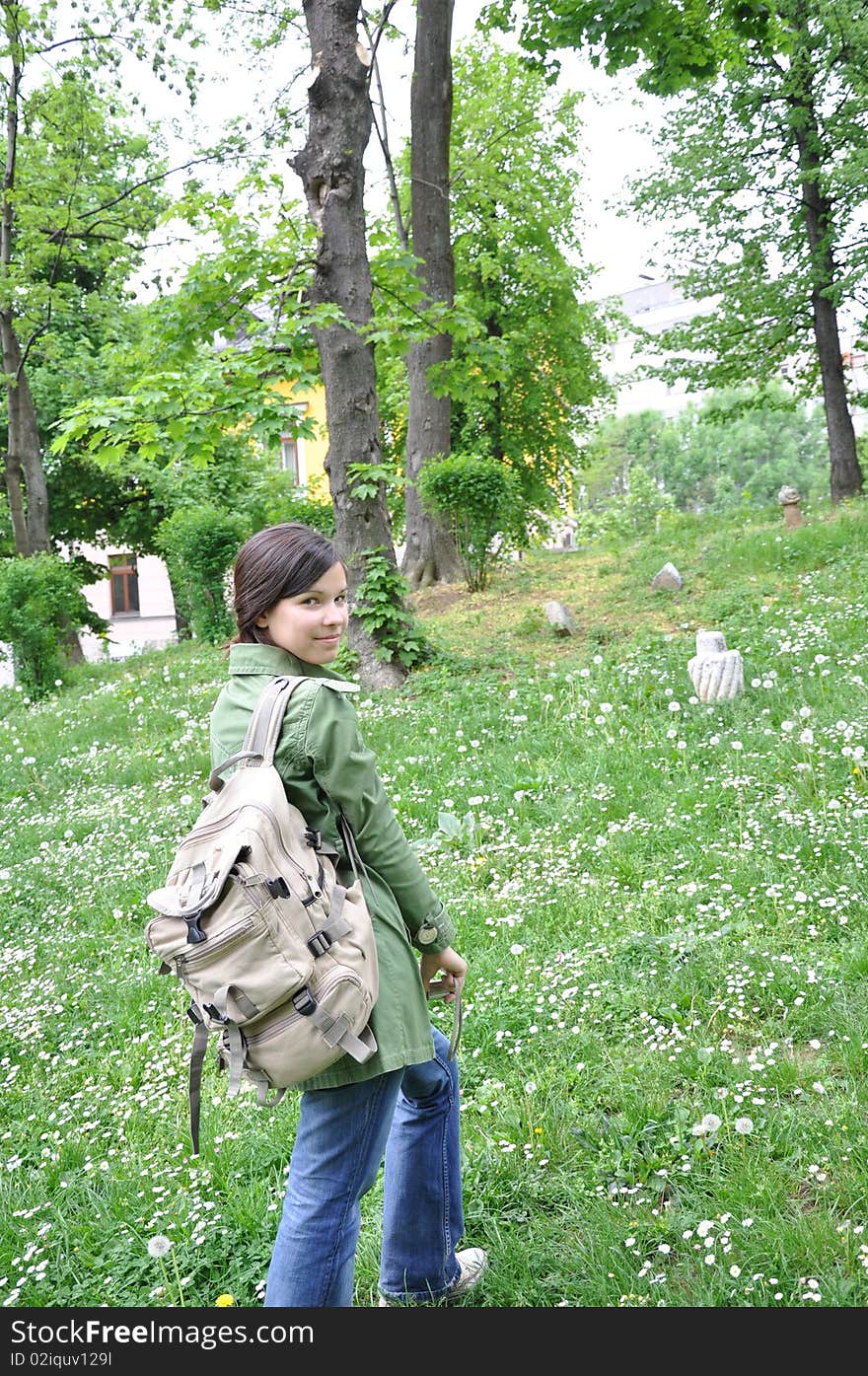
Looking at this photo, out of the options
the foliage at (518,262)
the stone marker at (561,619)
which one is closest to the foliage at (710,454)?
the foliage at (518,262)

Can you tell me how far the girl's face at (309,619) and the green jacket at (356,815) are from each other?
4 centimetres

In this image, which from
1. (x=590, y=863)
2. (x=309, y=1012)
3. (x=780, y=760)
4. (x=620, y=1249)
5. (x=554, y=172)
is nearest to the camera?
(x=309, y=1012)

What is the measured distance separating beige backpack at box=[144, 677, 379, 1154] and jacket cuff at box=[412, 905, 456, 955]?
325 mm

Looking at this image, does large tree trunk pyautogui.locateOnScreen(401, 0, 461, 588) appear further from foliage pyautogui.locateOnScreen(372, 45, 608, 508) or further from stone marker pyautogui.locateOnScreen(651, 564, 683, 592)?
foliage pyautogui.locateOnScreen(372, 45, 608, 508)

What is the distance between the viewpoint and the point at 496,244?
2408cm

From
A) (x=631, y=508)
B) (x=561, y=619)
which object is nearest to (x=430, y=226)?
(x=561, y=619)

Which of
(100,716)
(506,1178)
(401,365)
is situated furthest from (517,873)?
(401,365)

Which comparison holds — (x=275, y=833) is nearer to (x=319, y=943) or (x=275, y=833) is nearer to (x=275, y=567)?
(x=319, y=943)

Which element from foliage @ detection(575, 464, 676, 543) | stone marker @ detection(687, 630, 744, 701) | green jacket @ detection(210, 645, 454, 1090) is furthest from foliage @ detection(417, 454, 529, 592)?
foliage @ detection(575, 464, 676, 543)

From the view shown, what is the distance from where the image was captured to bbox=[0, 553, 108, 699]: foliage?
587 inches

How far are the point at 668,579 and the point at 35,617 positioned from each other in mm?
8765

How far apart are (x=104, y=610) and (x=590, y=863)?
4685cm

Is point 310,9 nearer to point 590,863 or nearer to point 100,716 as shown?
point 100,716

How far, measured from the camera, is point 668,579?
11930mm
